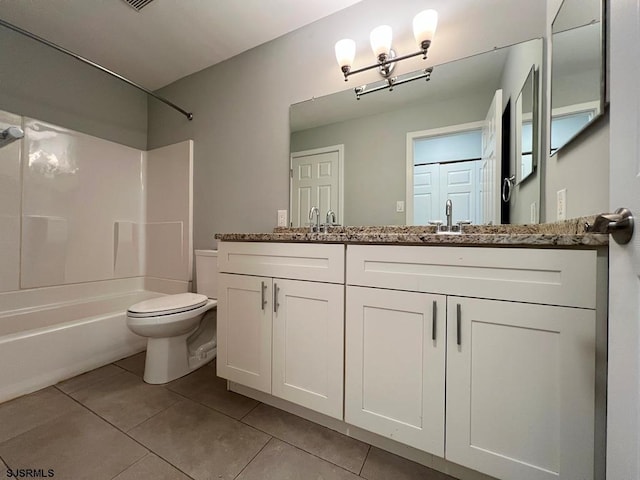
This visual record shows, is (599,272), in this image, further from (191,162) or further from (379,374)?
(191,162)

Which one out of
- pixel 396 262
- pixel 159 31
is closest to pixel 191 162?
pixel 159 31

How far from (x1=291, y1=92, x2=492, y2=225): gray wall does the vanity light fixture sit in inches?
7.3

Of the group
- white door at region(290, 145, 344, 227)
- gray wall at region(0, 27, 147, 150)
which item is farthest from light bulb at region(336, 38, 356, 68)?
gray wall at region(0, 27, 147, 150)

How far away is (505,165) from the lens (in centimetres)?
120

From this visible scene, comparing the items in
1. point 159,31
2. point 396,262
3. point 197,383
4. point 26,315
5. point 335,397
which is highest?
point 159,31

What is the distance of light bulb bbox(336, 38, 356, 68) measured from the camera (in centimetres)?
144

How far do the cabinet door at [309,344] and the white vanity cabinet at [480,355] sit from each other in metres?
0.05

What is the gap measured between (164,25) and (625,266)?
2485mm

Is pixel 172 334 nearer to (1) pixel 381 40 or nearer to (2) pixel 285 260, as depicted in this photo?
(2) pixel 285 260

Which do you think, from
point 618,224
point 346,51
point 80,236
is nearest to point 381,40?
point 346,51

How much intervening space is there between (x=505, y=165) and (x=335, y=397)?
1295 millimetres

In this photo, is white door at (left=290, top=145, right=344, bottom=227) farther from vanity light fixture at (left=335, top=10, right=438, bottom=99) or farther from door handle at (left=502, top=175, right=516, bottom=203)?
door handle at (left=502, top=175, right=516, bottom=203)

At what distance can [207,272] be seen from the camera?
77.4 inches

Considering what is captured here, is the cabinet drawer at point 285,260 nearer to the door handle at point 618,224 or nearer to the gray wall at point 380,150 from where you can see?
the gray wall at point 380,150
